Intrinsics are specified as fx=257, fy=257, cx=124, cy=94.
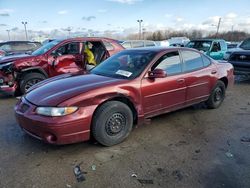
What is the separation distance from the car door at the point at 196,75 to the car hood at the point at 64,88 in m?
1.62

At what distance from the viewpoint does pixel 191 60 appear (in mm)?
5336

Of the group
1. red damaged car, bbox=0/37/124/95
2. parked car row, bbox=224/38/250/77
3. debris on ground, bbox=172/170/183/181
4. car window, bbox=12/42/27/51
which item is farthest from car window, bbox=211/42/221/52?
car window, bbox=12/42/27/51

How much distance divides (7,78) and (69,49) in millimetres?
1995

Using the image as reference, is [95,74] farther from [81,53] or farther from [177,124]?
[81,53]

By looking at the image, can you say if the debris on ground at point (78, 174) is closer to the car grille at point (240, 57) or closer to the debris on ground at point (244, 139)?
the debris on ground at point (244, 139)

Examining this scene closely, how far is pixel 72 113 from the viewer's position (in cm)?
360

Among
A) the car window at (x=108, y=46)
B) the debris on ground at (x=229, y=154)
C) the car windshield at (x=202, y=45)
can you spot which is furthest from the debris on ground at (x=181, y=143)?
the car windshield at (x=202, y=45)

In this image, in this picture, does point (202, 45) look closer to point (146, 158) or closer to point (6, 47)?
point (146, 158)

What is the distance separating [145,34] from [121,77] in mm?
73268

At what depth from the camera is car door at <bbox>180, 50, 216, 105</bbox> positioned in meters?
5.13

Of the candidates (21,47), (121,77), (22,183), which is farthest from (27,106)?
(21,47)

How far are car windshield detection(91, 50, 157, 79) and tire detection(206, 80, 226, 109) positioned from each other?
1.99 metres

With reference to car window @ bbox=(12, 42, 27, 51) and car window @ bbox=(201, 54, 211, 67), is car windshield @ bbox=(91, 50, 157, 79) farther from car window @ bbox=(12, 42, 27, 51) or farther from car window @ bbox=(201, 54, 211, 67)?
car window @ bbox=(12, 42, 27, 51)

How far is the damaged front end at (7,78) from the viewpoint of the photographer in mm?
6852
